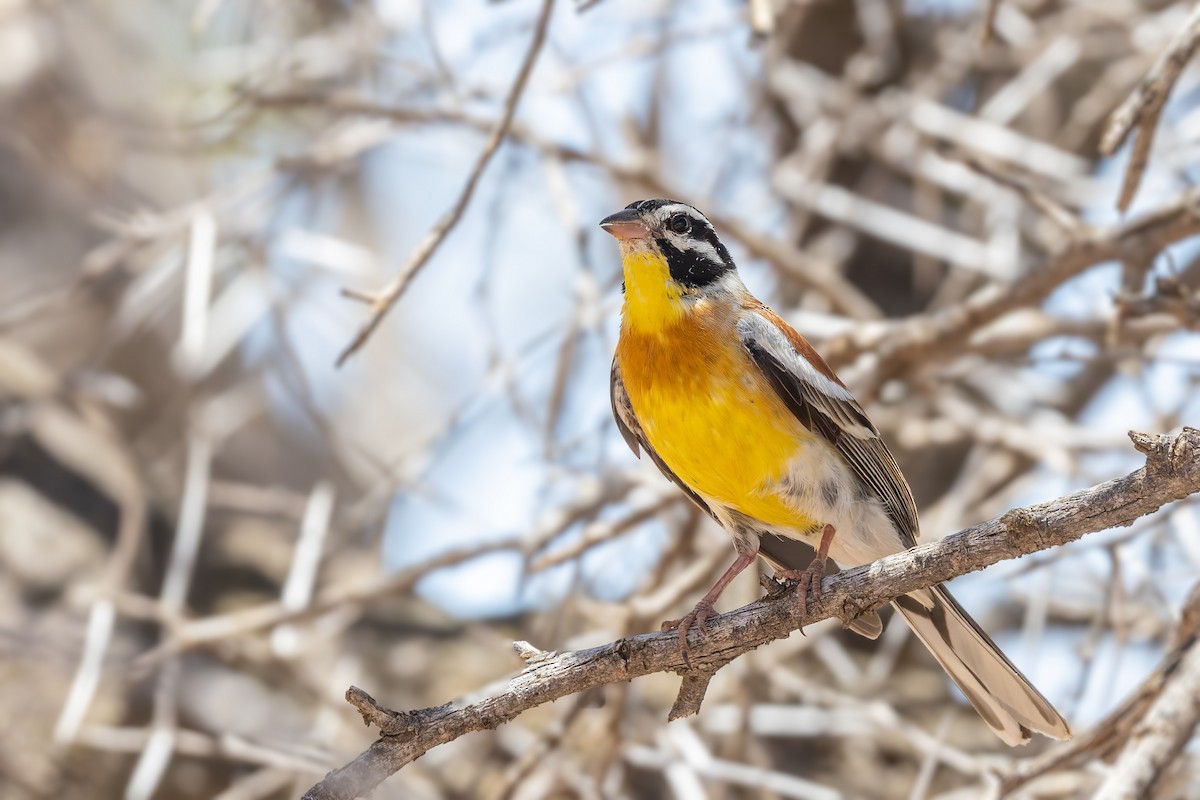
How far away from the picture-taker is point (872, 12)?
21.0 ft

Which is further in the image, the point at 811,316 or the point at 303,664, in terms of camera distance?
the point at 303,664

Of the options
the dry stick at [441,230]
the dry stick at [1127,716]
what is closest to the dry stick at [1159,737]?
the dry stick at [1127,716]

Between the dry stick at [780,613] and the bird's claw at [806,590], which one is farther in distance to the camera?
the bird's claw at [806,590]

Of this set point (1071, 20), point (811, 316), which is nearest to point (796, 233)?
point (811, 316)

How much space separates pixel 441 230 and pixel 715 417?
1.05m

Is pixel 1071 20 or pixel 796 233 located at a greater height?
pixel 1071 20

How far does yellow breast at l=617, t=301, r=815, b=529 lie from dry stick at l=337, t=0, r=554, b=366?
0.88m

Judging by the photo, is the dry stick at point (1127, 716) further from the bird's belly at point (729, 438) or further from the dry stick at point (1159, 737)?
the bird's belly at point (729, 438)

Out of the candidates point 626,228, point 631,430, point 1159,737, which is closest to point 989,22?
point 626,228

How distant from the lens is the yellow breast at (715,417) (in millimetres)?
3703

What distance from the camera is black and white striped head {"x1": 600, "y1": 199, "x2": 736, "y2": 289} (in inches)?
164

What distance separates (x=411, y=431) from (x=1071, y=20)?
463 centimetres

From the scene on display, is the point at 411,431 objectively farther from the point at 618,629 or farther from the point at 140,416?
the point at 618,629

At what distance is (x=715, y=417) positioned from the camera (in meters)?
3.71
